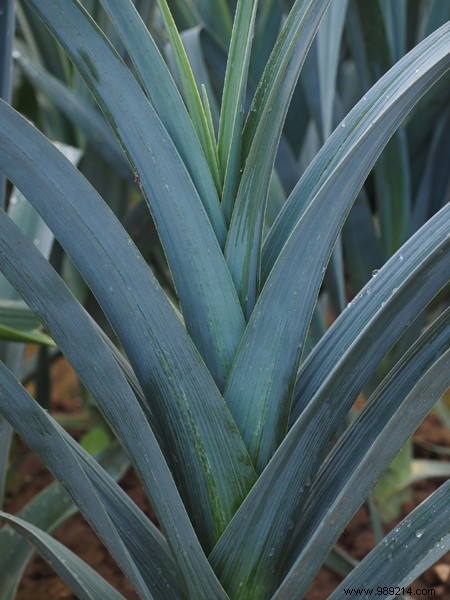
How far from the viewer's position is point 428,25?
0.96 metres

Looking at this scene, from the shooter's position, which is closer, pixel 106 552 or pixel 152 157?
pixel 152 157

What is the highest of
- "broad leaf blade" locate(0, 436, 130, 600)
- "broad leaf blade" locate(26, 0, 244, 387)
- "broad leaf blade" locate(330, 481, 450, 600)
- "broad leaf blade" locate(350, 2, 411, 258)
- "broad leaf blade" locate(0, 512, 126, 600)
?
"broad leaf blade" locate(350, 2, 411, 258)

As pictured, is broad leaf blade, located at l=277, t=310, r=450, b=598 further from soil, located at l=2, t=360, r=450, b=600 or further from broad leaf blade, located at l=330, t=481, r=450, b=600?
soil, located at l=2, t=360, r=450, b=600

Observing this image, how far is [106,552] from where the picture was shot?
105cm

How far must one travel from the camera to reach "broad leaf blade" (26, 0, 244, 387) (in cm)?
47

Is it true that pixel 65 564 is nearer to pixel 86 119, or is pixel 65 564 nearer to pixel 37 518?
pixel 37 518

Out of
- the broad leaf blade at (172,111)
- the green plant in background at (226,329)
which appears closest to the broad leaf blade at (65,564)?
the green plant in background at (226,329)

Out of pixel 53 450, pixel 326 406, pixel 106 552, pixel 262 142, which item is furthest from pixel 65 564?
pixel 106 552

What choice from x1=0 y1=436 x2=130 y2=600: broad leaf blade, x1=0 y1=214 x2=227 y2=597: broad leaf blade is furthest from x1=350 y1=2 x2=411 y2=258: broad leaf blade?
x1=0 y1=214 x2=227 y2=597: broad leaf blade

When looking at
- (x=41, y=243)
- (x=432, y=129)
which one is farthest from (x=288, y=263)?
(x=432, y=129)

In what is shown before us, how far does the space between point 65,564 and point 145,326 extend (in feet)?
0.52

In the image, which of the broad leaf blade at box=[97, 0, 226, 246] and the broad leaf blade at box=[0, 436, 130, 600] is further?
the broad leaf blade at box=[0, 436, 130, 600]

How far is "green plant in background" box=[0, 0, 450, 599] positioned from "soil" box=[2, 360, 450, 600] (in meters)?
0.51

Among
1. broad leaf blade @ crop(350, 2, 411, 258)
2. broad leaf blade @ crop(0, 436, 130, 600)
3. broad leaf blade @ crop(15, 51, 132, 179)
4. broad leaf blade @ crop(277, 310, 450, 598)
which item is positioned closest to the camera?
broad leaf blade @ crop(277, 310, 450, 598)
